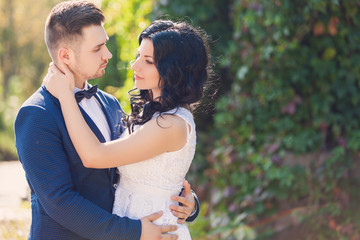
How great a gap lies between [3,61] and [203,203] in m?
16.2

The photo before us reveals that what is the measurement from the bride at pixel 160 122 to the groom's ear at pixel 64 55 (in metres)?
0.04

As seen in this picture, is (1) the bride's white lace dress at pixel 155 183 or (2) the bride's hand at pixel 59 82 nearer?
(2) the bride's hand at pixel 59 82

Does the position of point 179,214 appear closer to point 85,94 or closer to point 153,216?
point 153,216

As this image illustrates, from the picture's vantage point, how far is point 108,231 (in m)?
2.09

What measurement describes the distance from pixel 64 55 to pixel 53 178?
595mm

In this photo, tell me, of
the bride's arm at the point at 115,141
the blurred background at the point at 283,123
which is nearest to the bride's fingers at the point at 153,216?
the bride's arm at the point at 115,141

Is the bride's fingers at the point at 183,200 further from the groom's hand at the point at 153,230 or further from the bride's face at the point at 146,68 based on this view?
the bride's face at the point at 146,68

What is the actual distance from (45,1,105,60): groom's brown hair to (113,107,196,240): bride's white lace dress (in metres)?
0.53

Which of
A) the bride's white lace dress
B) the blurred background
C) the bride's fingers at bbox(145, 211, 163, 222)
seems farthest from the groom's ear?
the blurred background

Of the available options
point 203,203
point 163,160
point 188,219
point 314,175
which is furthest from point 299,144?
point 163,160

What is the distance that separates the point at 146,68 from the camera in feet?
7.67

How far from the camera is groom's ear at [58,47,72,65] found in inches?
89.1

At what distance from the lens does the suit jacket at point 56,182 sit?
2.02 meters

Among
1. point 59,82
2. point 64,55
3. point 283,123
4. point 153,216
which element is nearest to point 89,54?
point 64,55
